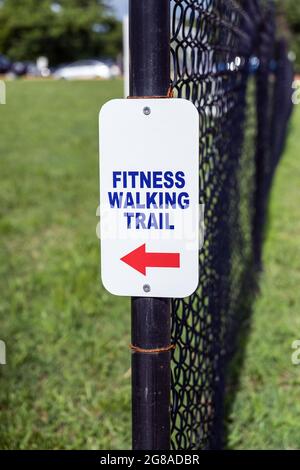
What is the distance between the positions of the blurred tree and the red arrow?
52202 mm

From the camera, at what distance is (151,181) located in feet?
4.66

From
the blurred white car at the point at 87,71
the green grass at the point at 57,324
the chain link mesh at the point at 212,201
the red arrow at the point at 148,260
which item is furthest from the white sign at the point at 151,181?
the blurred white car at the point at 87,71

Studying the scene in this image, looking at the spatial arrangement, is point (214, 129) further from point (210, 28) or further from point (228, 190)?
point (228, 190)

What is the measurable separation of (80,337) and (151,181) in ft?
7.86

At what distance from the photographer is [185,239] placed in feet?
4.79

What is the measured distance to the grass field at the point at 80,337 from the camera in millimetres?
2900

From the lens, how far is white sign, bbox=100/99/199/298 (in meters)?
1.42

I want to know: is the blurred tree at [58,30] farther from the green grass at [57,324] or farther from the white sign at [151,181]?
the white sign at [151,181]

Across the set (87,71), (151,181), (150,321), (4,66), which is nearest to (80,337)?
(150,321)

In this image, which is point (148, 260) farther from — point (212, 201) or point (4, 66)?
point (4, 66)

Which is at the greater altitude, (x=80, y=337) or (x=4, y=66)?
(x=4, y=66)

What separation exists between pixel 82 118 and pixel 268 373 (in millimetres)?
10984

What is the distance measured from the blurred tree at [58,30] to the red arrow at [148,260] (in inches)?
2055
